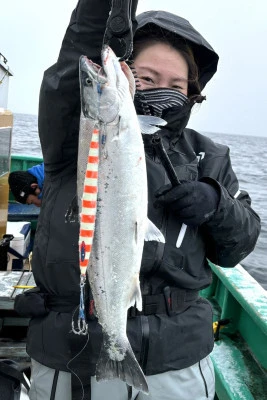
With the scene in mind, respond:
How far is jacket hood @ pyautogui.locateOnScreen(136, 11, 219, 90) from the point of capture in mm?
2544

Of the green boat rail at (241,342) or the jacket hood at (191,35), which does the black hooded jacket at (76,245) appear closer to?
the jacket hood at (191,35)

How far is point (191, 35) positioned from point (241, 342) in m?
3.38

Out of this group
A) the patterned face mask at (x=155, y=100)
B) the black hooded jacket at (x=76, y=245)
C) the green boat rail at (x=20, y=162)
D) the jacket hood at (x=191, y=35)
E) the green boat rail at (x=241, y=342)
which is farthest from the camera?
the green boat rail at (x=20, y=162)

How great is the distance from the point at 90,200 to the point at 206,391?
1356 millimetres

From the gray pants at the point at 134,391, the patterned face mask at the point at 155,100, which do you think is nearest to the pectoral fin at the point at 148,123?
the patterned face mask at the point at 155,100

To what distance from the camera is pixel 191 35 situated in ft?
8.55

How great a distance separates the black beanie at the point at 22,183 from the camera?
6.96m

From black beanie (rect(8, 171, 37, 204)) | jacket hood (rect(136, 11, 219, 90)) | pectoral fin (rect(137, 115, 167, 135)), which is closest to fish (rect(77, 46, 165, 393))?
pectoral fin (rect(137, 115, 167, 135))

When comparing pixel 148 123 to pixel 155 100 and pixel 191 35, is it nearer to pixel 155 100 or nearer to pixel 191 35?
pixel 155 100

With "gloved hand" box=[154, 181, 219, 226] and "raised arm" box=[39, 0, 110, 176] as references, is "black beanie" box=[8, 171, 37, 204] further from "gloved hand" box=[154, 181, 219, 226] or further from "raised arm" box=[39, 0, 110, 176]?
"gloved hand" box=[154, 181, 219, 226]

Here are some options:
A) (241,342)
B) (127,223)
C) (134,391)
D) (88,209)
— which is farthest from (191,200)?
(241,342)

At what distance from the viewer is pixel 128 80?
2.00 meters

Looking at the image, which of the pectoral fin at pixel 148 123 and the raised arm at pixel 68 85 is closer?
the raised arm at pixel 68 85

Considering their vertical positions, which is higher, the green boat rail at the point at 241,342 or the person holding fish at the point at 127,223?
the person holding fish at the point at 127,223
